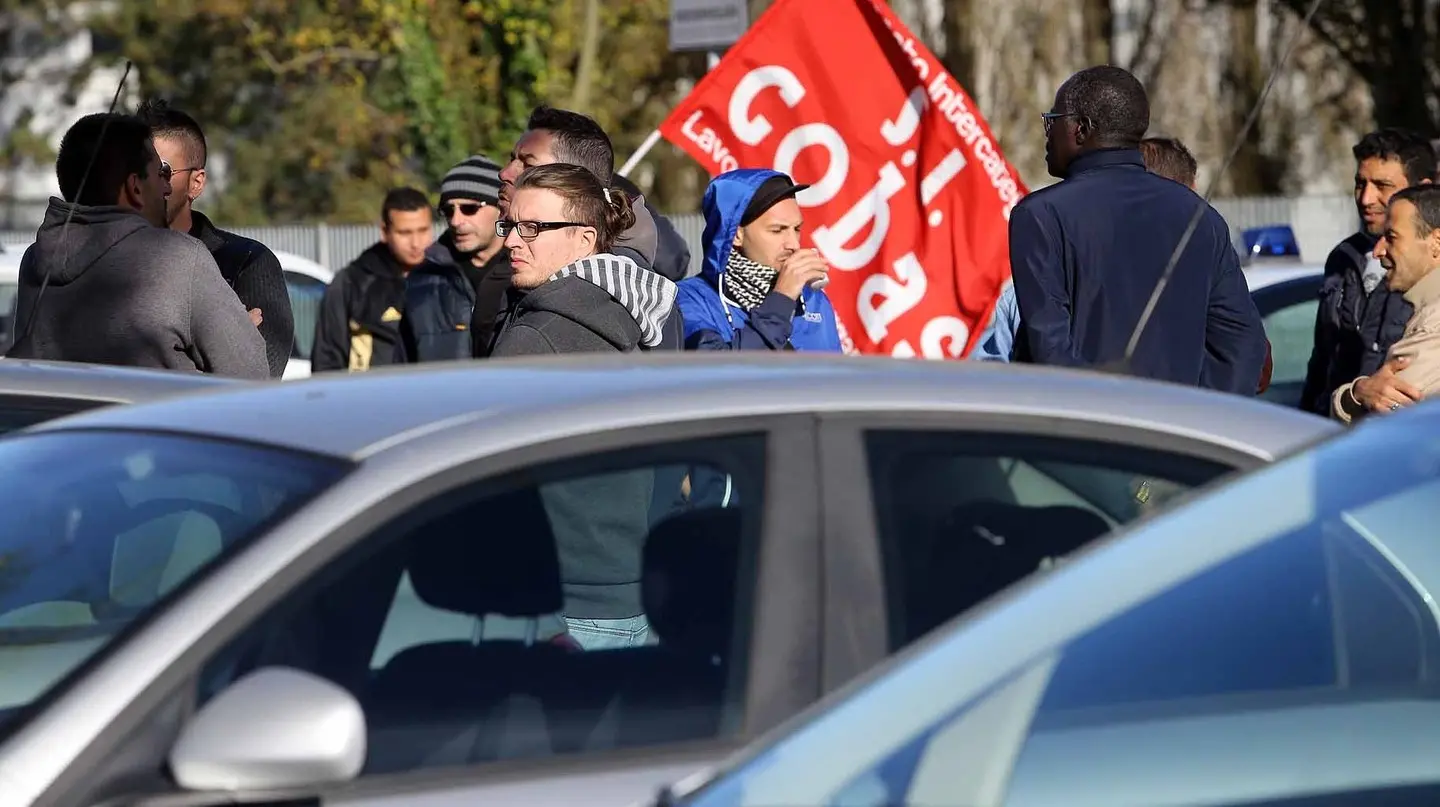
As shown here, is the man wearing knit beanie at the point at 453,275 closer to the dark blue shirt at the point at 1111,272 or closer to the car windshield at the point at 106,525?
the dark blue shirt at the point at 1111,272

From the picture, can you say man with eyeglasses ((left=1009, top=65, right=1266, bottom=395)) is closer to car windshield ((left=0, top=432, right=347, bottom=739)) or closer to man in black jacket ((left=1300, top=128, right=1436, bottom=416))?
man in black jacket ((left=1300, top=128, right=1436, bottom=416))

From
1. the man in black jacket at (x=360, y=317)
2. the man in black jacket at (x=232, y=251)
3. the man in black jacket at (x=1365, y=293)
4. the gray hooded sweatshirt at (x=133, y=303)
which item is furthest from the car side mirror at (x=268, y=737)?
the man in black jacket at (x=360, y=317)

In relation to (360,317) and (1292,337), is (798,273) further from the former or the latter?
(360,317)

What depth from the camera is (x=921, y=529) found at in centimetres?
287

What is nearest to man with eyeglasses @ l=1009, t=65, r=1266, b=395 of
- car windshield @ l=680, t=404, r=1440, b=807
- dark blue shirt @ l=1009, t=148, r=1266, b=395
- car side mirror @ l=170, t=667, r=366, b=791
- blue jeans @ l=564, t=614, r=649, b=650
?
dark blue shirt @ l=1009, t=148, r=1266, b=395

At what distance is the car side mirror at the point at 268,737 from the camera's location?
2379mm

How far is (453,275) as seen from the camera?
303 inches

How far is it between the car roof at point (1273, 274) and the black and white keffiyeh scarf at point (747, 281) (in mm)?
3471

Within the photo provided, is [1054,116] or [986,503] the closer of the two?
[986,503]

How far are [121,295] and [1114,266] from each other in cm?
235

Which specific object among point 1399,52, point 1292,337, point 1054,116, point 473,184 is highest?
point 1399,52

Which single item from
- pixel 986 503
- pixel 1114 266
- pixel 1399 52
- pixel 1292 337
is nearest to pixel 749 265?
pixel 1114 266

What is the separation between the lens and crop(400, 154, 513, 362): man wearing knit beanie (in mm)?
7590

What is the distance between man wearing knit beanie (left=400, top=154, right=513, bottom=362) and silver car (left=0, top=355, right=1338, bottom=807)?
4.44 metres
